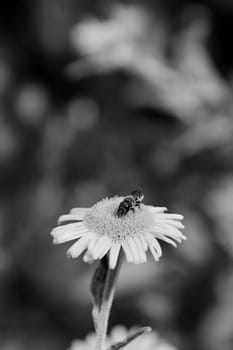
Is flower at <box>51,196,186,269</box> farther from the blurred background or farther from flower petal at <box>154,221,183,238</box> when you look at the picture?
the blurred background

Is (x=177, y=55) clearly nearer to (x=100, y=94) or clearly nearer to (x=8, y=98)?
(x=100, y=94)

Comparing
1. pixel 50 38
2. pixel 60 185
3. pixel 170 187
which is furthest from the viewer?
pixel 50 38

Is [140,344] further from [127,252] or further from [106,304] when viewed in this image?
[127,252]

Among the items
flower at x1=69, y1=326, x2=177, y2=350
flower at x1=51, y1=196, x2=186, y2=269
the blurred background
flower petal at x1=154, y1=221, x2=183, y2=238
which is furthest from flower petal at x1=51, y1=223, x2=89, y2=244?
the blurred background

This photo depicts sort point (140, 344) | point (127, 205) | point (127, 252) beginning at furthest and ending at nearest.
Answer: point (140, 344)
point (127, 205)
point (127, 252)

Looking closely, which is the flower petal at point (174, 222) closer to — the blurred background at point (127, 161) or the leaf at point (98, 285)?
the leaf at point (98, 285)

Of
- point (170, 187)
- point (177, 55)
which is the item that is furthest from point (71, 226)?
point (177, 55)

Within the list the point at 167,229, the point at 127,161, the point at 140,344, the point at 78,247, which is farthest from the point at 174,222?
the point at 127,161
